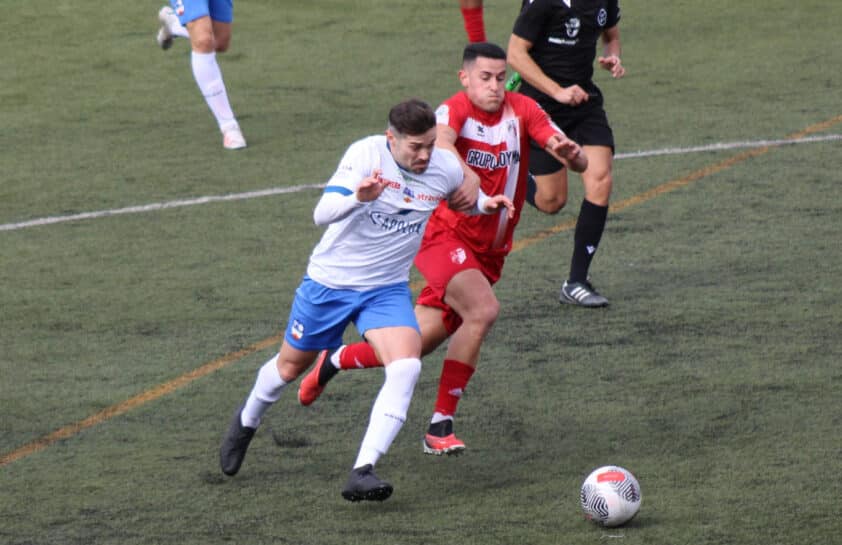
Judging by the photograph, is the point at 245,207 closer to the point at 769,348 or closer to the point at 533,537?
the point at 769,348

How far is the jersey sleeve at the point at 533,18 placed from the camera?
31.4 ft

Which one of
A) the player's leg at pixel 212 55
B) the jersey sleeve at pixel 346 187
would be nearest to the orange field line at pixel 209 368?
the jersey sleeve at pixel 346 187

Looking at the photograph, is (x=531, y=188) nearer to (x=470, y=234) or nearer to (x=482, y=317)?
(x=470, y=234)

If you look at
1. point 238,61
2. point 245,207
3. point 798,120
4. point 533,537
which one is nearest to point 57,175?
point 245,207

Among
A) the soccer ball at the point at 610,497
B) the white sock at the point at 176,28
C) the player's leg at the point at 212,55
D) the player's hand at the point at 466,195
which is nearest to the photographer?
the soccer ball at the point at 610,497

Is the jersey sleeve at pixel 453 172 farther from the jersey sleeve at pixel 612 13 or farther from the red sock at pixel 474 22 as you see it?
the red sock at pixel 474 22

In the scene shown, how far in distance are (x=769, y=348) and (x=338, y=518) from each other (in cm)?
316

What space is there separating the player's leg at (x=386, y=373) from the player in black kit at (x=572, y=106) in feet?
9.37

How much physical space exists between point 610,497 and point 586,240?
360cm

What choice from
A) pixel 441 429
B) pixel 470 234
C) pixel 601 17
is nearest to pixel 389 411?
pixel 441 429

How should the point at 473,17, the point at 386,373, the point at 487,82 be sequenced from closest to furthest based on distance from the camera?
1. the point at 386,373
2. the point at 487,82
3. the point at 473,17

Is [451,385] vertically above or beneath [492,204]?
beneath

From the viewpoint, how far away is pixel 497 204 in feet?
22.6

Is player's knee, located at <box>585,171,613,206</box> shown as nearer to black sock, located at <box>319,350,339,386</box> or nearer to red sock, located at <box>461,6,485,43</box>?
red sock, located at <box>461,6,485,43</box>
